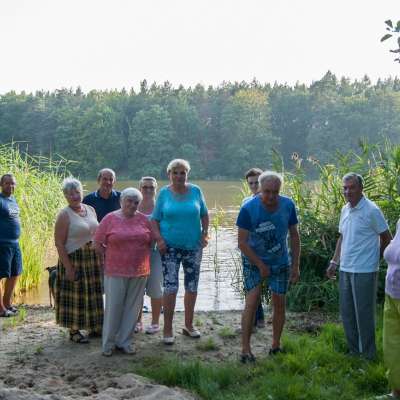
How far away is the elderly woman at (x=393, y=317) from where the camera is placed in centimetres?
396

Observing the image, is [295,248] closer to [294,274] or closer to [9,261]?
[294,274]

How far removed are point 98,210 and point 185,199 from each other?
108 cm

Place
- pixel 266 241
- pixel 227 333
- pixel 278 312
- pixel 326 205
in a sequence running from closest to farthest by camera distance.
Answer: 1. pixel 266 241
2. pixel 278 312
3. pixel 227 333
4. pixel 326 205

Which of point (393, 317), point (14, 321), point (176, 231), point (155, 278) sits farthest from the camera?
point (14, 321)

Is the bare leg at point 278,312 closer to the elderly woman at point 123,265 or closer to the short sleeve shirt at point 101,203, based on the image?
the elderly woman at point 123,265

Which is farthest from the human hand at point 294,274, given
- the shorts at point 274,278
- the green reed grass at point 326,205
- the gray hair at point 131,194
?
the green reed grass at point 326,205

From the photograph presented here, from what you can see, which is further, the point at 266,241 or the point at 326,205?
the point at 326,205

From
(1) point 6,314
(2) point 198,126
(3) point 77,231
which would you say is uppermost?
(2) point 198,126

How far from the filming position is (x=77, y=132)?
5978cm

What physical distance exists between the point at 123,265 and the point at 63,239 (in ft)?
2.15

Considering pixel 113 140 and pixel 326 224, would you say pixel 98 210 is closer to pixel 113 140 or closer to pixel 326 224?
pixel 326 224

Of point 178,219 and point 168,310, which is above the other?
point 178,219

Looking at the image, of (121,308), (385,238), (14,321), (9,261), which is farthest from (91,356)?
(385,238)

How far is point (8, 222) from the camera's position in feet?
23.0
